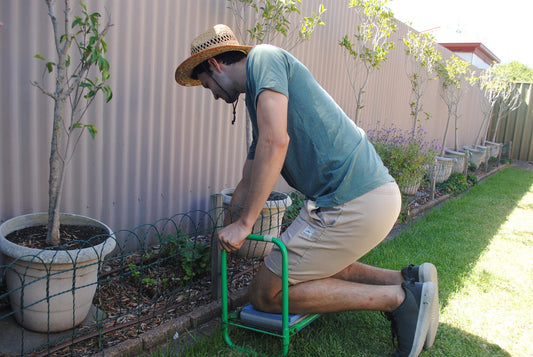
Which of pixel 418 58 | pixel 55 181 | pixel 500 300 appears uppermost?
pixel 418 58

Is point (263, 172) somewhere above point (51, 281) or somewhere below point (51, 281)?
above

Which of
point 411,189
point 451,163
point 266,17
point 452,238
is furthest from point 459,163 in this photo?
point 266,17

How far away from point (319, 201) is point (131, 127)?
6.84 ft

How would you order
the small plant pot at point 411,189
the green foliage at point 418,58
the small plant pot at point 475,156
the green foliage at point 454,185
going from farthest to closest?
the small plant pot at point 475,156 → the green foliage at point 454,185 → the green foliage at point 418,58 → the small plant pot at point 411,189

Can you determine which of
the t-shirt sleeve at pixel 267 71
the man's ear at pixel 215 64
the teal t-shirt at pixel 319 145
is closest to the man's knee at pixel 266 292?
the teal t-shirt at pixel 319 145

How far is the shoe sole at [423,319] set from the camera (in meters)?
2.50

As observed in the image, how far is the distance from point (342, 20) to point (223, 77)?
478cm

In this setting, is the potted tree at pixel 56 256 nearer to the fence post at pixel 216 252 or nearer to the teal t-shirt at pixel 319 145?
the fence post at pixel 216 252

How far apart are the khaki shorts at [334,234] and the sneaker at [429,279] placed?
1.56 feet

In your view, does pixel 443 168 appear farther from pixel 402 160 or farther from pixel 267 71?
pixel 267 71

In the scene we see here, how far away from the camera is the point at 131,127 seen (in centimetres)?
382

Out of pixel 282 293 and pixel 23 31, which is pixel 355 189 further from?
pixel 23 31

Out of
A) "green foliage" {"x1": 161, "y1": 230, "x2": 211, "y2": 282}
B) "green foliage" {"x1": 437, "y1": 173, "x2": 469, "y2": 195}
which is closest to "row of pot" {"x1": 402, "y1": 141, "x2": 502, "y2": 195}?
"green foliage" {"x1": 437, "y1": 173, "x2": 469, "y2": 195}

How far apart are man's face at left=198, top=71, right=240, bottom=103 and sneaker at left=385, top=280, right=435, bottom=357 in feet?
5.14
